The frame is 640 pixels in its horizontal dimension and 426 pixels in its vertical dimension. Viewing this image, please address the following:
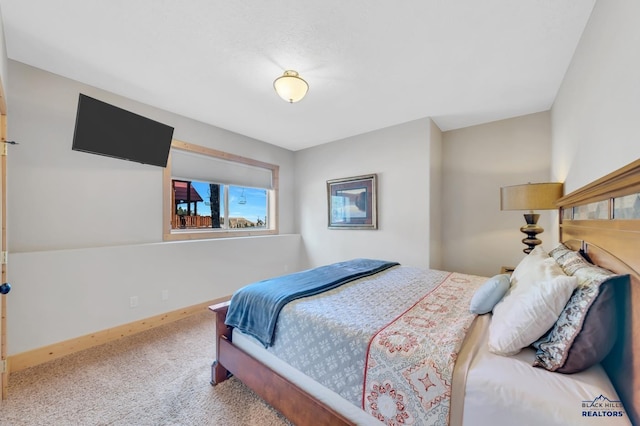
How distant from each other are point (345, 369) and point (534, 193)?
237 cm

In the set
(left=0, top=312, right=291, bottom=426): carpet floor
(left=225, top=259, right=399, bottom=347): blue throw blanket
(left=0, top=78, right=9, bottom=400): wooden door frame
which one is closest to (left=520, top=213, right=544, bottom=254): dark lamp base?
(left=225, top=259, right=399, bottom=347): blue throw blanket

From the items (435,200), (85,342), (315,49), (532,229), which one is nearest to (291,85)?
(315,49)

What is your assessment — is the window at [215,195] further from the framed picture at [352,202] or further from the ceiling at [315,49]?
the framed picture at [352,202]

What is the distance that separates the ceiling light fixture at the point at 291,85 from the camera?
7.02ft

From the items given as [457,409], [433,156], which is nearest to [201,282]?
[457,409]

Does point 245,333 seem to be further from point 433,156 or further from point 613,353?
point 433,156

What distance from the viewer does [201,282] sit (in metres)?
3.32

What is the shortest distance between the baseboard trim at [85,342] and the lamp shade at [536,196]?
11.7 ft

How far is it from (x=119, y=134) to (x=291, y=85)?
1.86 meters

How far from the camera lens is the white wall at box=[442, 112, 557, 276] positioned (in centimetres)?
305

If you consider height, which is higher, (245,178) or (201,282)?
(245,178)

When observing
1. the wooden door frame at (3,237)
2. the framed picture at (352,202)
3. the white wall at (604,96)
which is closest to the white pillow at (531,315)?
the white wall at (604,96)

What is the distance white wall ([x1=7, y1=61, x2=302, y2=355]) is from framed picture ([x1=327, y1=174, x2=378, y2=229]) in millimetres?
2115

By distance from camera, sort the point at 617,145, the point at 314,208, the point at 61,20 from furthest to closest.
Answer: the point at 314,208, the point at 61,20, the point at 617,145
